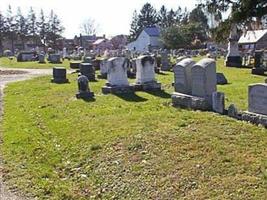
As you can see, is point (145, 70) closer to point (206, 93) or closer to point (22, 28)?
point (206, 93)

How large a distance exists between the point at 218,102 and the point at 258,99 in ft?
5.04

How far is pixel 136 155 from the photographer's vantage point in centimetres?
765

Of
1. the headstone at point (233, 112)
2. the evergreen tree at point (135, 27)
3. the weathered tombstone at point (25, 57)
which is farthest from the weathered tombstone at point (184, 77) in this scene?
the evergreen tree at point (135, 27)

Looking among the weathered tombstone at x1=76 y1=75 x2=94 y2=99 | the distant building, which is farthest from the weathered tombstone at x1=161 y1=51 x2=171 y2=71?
the distant building

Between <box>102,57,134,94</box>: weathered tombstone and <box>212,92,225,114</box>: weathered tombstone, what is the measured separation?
20.1 feet

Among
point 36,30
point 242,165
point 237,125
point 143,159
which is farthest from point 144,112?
point 36,30

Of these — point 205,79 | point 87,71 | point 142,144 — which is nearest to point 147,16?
point 87,71

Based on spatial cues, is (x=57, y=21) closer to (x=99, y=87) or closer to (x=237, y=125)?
(x=99, y=87)

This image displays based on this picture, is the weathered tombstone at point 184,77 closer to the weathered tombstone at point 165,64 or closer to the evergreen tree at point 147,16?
the weathered tombstone at point 165,64

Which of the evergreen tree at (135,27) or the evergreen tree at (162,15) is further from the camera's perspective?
the evergreen tree at (162,15)

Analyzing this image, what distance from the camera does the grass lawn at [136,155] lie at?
20.5 ft

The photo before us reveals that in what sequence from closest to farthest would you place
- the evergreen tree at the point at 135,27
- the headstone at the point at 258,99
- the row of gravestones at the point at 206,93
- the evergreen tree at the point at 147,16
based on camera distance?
the headstone at the point at 258,99, the row of gravestones at the point at 206,93, the evergreen tree at the point at 135,27, the evergreen tree at the point at 147,16

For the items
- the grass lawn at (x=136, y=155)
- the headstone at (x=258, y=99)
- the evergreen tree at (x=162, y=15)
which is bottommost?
the grass lawn at (x=136, y=155)

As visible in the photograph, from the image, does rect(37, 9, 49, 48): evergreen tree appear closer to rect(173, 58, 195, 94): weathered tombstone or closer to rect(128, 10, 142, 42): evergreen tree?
rect(128, 10, 142, 42): evergreen tree
